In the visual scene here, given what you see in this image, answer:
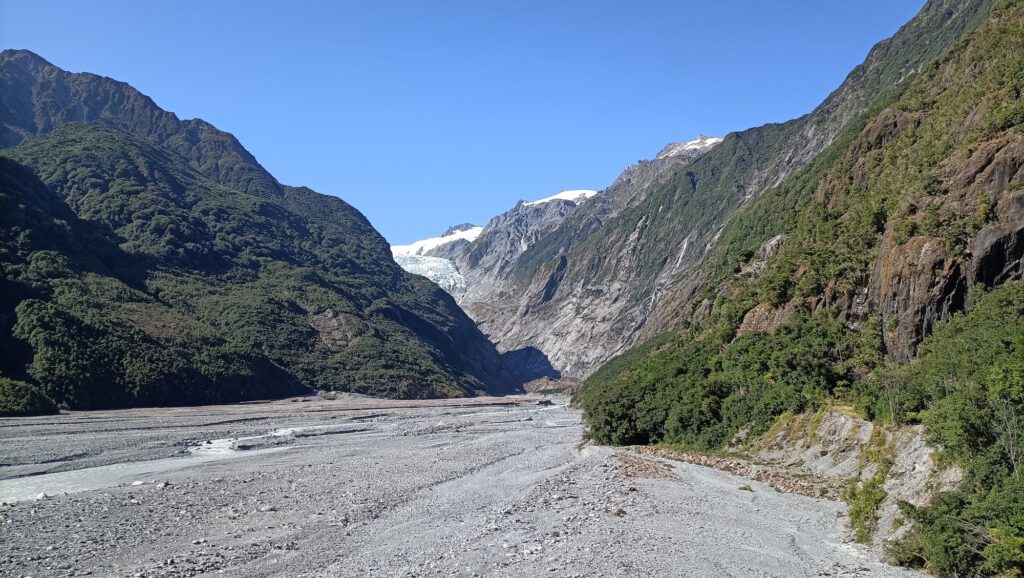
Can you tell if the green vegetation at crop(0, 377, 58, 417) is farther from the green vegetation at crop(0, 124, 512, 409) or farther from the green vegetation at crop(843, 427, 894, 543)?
the green vegetation at crop(843, 427, 894, 543)

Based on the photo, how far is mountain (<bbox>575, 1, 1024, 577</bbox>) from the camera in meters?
18.8

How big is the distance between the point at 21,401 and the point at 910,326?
266 feet

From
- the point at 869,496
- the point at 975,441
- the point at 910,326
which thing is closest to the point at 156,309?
the point at 910,326

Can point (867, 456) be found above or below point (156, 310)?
below

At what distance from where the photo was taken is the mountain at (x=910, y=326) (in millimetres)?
18844

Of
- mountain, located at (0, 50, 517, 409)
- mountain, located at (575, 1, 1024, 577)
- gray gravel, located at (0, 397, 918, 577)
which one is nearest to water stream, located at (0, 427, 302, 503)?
gray gravel, located at (0, 397, 918, 577)

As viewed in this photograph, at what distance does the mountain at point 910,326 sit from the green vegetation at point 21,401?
2327 inches

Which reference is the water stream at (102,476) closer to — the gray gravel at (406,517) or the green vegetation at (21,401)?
the gray gravel at (406,517)

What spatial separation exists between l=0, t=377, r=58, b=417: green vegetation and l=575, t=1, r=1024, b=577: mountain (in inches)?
2327

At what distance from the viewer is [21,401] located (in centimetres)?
7238

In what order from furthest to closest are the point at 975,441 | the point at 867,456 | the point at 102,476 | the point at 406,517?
1. the point at 102,476
2. the point at 867,456
3. the point at 406,517
4. the point at 975,441

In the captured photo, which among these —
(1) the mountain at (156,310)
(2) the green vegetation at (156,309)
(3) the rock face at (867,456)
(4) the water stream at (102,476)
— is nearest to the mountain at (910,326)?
(3) the rock face at (867,456)

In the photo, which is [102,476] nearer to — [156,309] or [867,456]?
[867,456]

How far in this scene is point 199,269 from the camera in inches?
6496
